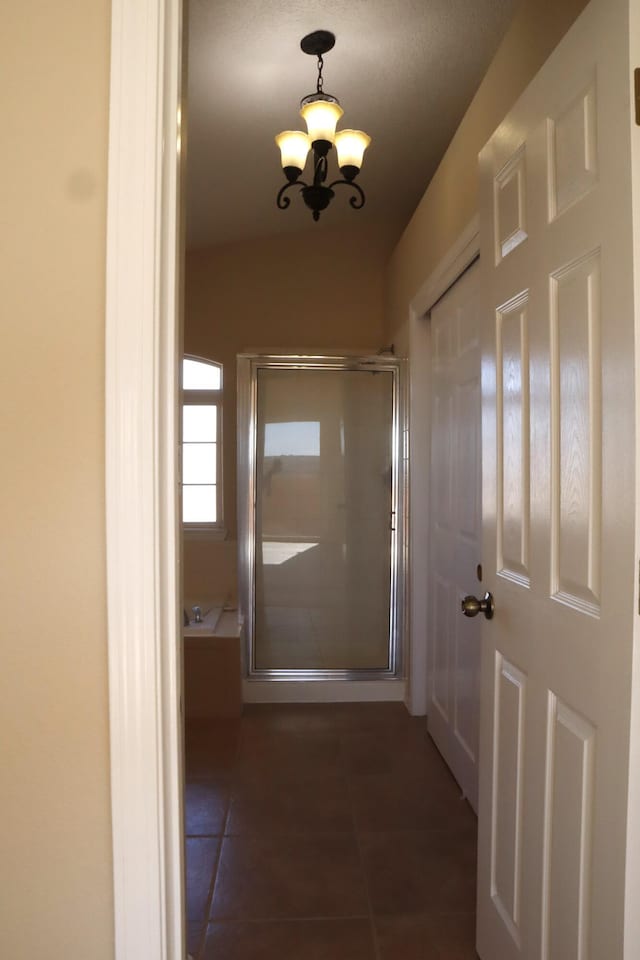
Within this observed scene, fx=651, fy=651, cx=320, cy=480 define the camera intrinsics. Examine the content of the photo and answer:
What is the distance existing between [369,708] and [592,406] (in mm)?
2887

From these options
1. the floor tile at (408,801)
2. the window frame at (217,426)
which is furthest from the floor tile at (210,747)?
the window frame at (217,426)

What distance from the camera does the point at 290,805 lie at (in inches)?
99.9

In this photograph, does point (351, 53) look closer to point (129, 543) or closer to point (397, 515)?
point (397, 515)

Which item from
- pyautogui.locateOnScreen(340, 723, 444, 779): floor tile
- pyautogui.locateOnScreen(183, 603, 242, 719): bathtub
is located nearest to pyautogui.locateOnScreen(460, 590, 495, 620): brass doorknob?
pyautogui.locateOnScreen(340, 723, 444, 779): floor tile

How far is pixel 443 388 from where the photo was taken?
10.1 ft

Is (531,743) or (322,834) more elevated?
(531,743)

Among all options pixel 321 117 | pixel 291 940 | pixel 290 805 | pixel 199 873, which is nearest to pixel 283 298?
pixel 321 117

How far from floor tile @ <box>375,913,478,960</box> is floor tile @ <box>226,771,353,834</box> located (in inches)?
20.5

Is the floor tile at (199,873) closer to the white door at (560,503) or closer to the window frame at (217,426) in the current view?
the white door at (560,503)

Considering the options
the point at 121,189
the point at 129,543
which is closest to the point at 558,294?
the point at 121,189

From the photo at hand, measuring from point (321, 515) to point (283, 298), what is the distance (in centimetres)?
166

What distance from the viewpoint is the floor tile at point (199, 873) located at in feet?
6.30

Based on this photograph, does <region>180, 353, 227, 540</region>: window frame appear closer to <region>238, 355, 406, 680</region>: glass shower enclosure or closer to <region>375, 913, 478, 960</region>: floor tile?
<region>238, 355, 406, 680</region>: glass shower enclosure

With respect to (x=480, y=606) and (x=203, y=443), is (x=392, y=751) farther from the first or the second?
(x=203, y=443)
